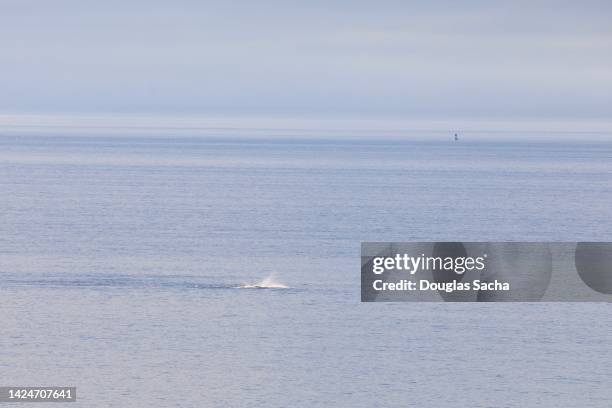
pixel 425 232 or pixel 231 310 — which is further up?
pixel 425 232

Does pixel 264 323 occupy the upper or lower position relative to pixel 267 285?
lower

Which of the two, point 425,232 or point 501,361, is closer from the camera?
point 501,361

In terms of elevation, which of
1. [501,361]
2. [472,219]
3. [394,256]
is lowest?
[501,361]

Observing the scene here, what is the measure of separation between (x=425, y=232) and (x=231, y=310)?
39402mm

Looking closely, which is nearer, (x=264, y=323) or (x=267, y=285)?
(x=264, y=323)

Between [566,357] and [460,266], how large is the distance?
1670cm

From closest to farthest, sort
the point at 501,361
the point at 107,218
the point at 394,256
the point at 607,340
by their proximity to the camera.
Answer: the point at 394,256
the point at 501,361
the point at 607,340
the point at 107,218

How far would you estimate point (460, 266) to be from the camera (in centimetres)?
3475

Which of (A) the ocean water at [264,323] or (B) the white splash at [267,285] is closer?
(A) the ocean water at [264,323]

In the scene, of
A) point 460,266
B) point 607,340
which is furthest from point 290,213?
point 460,266

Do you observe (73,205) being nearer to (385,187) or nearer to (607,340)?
(385,187)

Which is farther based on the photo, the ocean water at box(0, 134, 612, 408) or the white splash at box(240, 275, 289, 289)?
the white splash at box(240, 275, 289, 289)

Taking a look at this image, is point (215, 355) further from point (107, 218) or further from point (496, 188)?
point (496, 188)

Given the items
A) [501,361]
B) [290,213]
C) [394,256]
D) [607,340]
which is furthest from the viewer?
[290,213]
